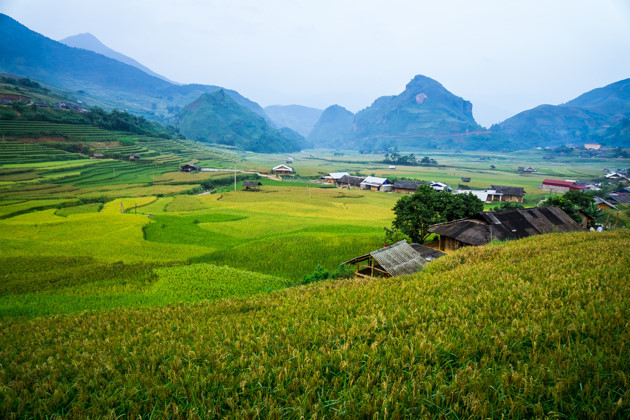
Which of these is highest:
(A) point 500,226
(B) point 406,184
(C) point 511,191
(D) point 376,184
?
(C) point 511,191

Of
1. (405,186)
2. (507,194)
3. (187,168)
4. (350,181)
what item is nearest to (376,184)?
(405,186)

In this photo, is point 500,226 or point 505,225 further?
point 505,225

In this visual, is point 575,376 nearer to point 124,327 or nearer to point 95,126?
point 124,327

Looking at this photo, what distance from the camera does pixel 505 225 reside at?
22422 mm

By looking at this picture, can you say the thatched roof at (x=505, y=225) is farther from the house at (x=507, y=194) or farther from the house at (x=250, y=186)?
the house at (x=250, y=186)

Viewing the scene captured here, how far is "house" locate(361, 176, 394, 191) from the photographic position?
67812 millimetres

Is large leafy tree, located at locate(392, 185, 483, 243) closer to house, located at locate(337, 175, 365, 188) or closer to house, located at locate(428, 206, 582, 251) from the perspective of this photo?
house, located at locate(428, 206, 582, 251)

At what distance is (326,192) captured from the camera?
5947cm

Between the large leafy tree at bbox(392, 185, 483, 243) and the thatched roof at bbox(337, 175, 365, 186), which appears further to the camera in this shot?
the thatched roof at bbox(337, 175, 365, 186)

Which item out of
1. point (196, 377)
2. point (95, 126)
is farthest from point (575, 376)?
point (95, 126)

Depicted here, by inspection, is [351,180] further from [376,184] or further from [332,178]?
[376,184]

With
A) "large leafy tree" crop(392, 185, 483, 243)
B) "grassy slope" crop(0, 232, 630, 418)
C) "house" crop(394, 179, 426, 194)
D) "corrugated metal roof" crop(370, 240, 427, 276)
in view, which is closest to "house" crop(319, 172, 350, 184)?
"house" crop(394, 179, 426, 194)

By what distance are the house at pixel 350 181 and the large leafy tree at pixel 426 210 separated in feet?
147

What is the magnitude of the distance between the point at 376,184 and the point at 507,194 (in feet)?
82.4
